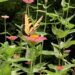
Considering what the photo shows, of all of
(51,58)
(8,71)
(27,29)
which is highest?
(51,58)

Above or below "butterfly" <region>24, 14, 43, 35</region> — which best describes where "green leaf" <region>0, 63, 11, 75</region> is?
below

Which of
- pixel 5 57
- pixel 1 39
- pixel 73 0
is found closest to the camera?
pixel 5 57

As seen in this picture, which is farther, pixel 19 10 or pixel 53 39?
pixel 19 10

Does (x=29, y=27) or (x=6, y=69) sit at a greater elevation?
(x=29, y=27)

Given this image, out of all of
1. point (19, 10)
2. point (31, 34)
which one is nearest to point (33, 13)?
point (19, 10)

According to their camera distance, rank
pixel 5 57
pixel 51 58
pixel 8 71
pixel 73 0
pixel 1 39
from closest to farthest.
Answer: pixel 8 71 < pixel 5 57 < pixel 51 58 < pixel 73 0 < pixel 1 39

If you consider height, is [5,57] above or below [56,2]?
below

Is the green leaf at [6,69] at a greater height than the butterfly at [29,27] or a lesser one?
lesser

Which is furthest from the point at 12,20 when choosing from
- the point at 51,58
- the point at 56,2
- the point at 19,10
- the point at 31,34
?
the point at 31,34

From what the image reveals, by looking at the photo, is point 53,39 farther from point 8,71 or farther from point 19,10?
point 8,71
